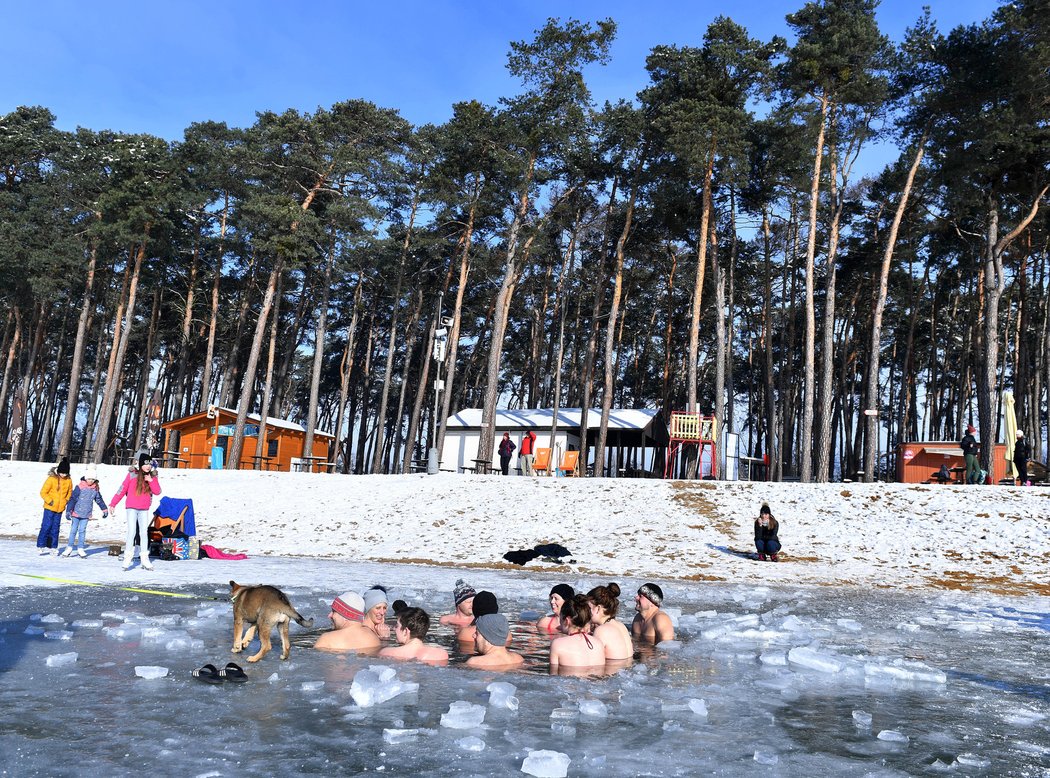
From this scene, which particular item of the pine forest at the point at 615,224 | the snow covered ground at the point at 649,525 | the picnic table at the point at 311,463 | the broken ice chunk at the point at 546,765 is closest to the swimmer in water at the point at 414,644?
the broken ice chunk at the point at 546,765

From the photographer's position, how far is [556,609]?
26.8 feet

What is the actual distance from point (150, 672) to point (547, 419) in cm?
3177

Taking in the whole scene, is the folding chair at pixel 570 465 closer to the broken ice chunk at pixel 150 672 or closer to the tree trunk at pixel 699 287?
the tree trunk at pixel 699 287

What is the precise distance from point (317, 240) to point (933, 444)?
25.2 meters

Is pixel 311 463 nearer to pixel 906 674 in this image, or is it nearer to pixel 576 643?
pixel 576 643

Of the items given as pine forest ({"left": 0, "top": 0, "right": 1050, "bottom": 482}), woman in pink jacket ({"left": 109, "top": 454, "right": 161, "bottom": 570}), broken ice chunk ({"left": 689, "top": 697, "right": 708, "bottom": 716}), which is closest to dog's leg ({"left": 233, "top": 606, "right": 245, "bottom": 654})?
broken ice chunk ({"left": 689, "top": 697, "right": 708, "bottom": 716})

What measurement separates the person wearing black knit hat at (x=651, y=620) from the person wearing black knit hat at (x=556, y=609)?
918 millimetres

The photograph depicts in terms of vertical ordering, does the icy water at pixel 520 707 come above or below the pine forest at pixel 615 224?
below

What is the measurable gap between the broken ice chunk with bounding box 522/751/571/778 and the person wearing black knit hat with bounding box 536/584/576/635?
3750 millimetres

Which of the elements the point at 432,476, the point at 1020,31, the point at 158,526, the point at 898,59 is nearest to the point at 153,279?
the point at 432,476

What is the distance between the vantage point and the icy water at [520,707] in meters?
4.05

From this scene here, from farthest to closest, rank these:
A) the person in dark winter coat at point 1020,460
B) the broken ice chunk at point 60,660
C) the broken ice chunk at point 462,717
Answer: the person in dark winter coat at point 1020,460
the broken ice chunk at point 60,660
the broken ice chunk at point 462,717

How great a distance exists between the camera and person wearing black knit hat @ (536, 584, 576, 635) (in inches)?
318

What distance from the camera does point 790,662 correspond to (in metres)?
7.14
